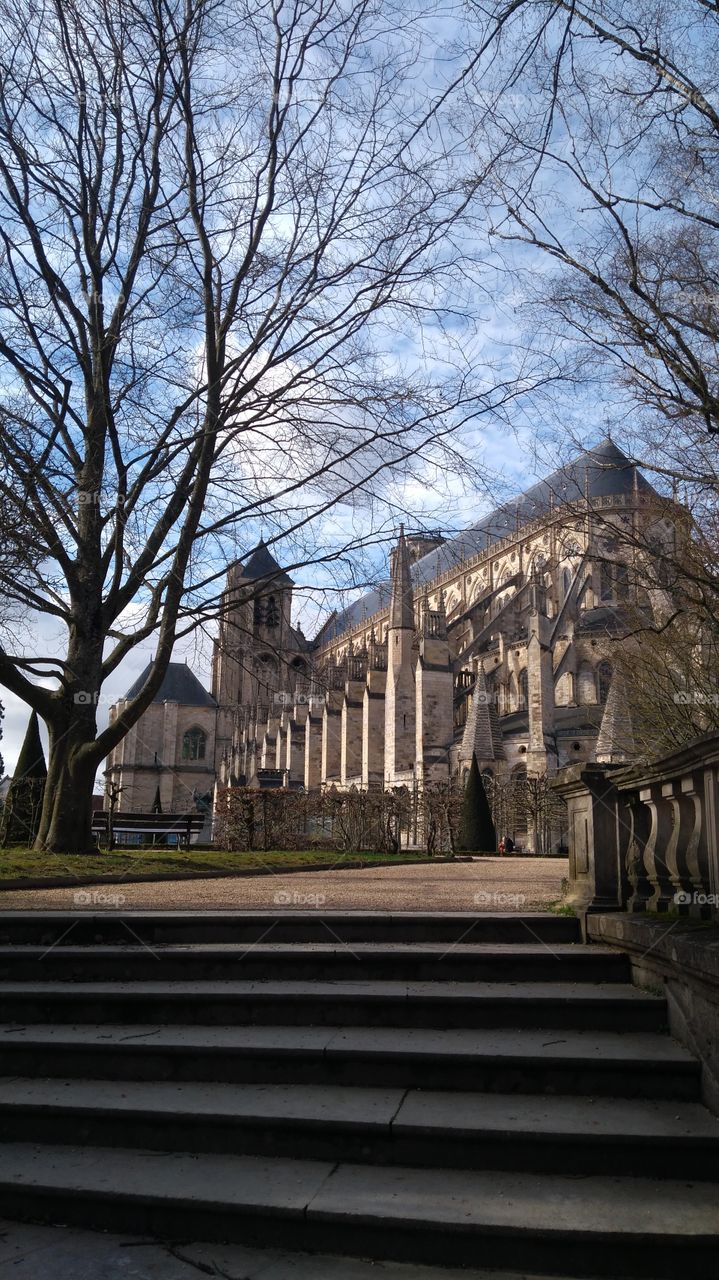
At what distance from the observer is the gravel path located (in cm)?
573

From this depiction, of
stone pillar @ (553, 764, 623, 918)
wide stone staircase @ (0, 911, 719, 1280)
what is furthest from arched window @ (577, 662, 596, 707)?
wide stone staircase @ (0, 911, 719, 1280)

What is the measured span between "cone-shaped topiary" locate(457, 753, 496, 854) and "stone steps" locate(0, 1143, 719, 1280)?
19.7 m

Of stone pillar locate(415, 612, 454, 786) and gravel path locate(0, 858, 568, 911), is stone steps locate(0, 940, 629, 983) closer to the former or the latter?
gravel path locate(0, 858, 568, 911)

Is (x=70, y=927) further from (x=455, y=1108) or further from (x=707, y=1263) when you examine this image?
(x=707, y=1263)

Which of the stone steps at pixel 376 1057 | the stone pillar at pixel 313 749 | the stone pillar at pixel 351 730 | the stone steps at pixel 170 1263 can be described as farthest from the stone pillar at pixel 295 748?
the stone steps at pixel 170 1263

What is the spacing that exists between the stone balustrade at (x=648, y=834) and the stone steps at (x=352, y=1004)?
0.58 meters

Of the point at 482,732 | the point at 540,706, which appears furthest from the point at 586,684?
the point at 482,732

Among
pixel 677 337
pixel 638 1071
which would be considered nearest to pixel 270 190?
pixel 677 337

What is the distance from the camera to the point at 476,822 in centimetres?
2258

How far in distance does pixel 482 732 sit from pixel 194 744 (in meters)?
40.8

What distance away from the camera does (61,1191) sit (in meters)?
2.94

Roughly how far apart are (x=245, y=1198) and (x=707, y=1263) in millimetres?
1358

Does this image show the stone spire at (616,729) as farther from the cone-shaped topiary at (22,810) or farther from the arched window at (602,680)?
the arched window at (602,680)

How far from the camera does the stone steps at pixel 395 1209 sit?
258cm
